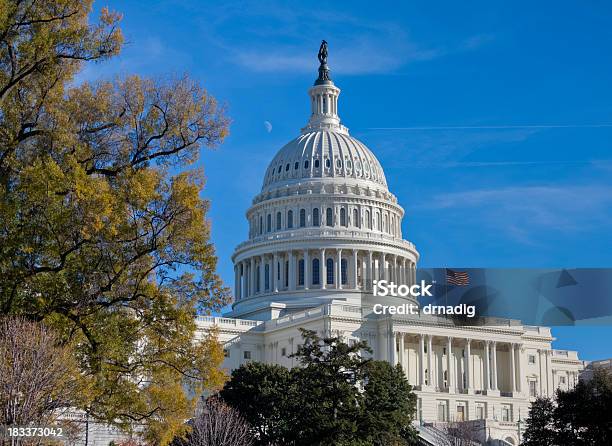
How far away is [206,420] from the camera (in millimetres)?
89188

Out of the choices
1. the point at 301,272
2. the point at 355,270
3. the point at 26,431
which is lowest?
the point at 26,431

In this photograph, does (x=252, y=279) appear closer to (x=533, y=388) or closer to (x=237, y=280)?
(x=237, y=280)

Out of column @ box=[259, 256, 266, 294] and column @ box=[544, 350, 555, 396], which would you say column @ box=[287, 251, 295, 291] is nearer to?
column @ box=[259, 256, 266, 294]

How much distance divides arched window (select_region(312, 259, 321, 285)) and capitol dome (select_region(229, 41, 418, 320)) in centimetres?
15

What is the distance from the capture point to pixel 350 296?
169125 mm

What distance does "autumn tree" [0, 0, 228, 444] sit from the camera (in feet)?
134

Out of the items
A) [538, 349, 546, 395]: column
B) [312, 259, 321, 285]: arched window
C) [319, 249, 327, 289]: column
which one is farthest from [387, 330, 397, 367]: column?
[538, 349, 546, 395]: column

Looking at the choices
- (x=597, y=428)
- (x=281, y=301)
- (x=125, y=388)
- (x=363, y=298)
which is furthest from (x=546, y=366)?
(x=125, y=388)

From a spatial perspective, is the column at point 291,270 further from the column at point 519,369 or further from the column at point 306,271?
the column at point 519,369

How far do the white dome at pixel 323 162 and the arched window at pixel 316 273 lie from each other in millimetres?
14896

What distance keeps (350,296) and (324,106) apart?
4204 cm

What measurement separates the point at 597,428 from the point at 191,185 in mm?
52134

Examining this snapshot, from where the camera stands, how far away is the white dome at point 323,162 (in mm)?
183375

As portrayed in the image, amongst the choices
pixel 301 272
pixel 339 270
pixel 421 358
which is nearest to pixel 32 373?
pixel 421 358
